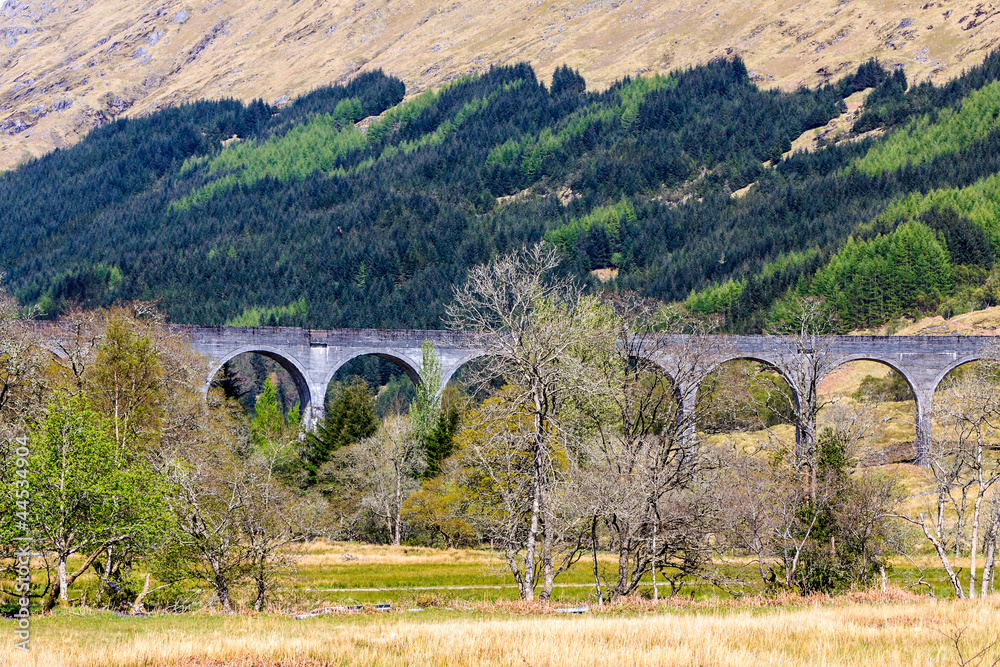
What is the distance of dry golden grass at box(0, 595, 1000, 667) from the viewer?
13.1 m

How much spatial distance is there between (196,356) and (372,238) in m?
117

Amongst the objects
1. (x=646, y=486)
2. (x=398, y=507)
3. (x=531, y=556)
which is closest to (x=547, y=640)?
(x=531, y=556)

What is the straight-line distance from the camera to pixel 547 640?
14.3 m

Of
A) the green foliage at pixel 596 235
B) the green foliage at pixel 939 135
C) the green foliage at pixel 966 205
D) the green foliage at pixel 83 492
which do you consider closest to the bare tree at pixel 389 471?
the green foliage at pixel 83 492

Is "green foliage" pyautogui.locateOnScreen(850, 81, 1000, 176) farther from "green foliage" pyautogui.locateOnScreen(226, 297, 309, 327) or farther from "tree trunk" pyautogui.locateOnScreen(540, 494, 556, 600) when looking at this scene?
"tree trunk" pyautogui.locateOnScreen(540, 494, 556, 600)

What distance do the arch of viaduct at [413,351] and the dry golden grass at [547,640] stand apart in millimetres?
49322

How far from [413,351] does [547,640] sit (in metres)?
60.6

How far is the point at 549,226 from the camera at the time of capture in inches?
7323

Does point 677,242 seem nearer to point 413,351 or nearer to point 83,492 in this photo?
point 413,351

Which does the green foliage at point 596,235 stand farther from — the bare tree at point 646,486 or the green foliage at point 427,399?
the bare tree at point 646,486

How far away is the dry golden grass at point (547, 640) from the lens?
1313 cm

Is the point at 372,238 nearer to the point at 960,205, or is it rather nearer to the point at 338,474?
the point at 960,205

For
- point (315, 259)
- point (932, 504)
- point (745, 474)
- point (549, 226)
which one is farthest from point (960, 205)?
point (745, 474)

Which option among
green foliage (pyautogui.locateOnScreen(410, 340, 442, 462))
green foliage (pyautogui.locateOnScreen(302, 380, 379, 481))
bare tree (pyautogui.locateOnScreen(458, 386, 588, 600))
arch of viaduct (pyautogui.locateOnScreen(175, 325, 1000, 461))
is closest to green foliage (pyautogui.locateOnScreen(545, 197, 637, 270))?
arch of viaduct (pyautogui.locateOnScreen(175, 325, 1000, 461))
